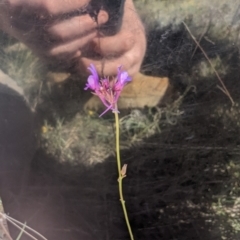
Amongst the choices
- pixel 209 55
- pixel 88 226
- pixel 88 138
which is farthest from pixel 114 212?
pixel 209 55

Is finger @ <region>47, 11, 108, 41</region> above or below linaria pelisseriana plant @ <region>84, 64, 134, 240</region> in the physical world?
above

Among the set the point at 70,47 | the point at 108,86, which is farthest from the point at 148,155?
the point at 70,47

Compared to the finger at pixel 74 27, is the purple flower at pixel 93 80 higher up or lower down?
lower down

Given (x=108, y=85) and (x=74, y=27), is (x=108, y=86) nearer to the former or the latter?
(x=108, y=85)

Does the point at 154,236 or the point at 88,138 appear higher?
the point at 88,138

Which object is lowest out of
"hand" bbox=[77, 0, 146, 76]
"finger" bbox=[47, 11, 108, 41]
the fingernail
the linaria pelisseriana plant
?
the linaria pelisseriana plant

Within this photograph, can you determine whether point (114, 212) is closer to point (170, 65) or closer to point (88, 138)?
point (88, 138)
